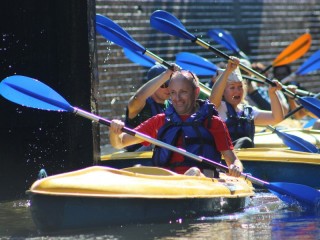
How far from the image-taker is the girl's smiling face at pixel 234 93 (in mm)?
8916

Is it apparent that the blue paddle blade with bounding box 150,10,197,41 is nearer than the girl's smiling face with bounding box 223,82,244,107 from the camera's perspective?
No

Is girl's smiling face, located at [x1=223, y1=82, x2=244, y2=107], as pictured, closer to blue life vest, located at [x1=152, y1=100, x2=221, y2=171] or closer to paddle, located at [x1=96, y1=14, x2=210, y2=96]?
paddle, located at [x1=96, y1=14, x2=210, y2=96]

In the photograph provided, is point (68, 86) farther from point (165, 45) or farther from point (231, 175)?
point (165, 45)

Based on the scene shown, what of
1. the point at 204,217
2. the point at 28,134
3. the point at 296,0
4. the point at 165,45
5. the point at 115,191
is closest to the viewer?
the point at 115,191

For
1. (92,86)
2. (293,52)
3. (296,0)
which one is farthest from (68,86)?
(296,0)

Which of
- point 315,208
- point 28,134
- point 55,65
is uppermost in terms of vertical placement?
point 55,65

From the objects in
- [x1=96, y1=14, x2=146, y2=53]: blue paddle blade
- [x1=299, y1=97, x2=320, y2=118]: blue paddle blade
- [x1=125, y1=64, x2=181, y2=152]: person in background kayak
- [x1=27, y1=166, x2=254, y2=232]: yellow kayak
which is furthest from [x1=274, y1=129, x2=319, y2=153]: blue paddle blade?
[x1=27, y1=166, x2=254, y2=232]: yellow kayak

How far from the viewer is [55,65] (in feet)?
27.9

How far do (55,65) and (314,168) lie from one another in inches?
85.7

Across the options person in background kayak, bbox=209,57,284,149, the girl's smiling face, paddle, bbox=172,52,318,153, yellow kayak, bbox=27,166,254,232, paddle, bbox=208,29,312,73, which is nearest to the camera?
yellow kayak, bbox=27,166,254,232

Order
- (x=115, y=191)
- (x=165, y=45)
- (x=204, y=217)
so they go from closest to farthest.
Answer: (x=115, y=191)
(x=204, y=217)
(x=165, y=45)

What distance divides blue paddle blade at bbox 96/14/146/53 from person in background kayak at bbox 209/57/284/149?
2.57 feet

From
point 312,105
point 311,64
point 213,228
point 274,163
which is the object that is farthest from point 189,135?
point 311,64

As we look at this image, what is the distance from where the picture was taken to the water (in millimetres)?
6301
